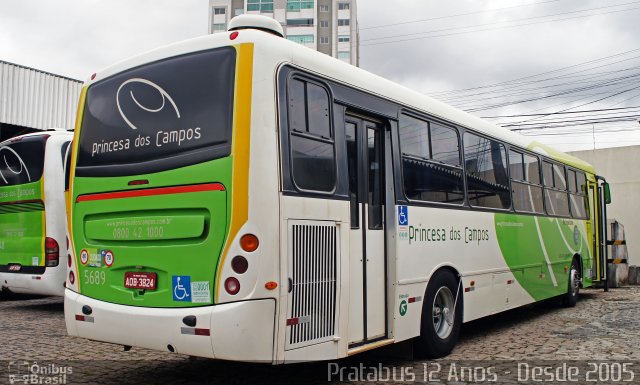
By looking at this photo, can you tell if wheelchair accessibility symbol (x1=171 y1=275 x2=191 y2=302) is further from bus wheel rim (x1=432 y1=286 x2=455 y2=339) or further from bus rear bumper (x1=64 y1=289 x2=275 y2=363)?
bus wheel rim (x1=432 y1=286 x2=455 y2=339)

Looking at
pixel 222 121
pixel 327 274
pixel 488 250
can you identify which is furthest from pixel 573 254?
pixel 222 121

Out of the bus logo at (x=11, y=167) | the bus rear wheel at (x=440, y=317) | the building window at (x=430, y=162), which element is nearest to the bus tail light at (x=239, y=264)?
the building window at (x=430, y=162)

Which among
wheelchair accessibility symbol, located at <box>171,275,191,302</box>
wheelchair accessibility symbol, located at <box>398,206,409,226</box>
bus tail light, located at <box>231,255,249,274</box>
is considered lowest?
wheelchair accessibility symbol, located at <box>171,275,191,302</box>

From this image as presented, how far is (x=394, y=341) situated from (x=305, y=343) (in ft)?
4.86

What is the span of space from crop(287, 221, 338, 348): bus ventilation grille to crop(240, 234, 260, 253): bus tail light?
336 millimetres

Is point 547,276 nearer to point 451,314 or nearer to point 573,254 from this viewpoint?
point 573,254

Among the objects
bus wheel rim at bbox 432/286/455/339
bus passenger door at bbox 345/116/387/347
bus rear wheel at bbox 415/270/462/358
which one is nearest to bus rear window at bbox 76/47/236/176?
bus passenger door at bbox 345/116/387/347

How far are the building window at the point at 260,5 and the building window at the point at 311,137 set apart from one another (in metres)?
75.1

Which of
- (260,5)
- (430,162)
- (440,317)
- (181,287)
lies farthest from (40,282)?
(260,5)

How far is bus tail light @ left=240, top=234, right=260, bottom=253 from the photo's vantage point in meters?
4.89

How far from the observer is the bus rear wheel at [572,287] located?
12.2 metres

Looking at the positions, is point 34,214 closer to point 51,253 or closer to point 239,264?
point 51,253

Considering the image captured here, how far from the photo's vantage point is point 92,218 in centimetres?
600

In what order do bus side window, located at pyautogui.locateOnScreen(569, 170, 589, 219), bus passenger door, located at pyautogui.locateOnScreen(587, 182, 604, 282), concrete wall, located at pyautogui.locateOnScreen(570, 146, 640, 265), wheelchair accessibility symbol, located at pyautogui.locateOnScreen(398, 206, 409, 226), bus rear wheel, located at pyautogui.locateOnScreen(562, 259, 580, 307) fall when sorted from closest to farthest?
wheelchair accessibility symbol, located at pyautogui.locateOnScreen(398, 206, 409, 226)
bus rear wheel, located at pyautogui.locateOnScreen(562, 259, 580, 307)
bus side window, located at pyautogui.locateOnScreen(569, 170, 589, 219)
bus passenger door, located at pyautogui.locateOnScreen(587, 182, 604, 282)
concrete wall, located at pyautogui.locateOnScreen(570, 146, 640, 265)
